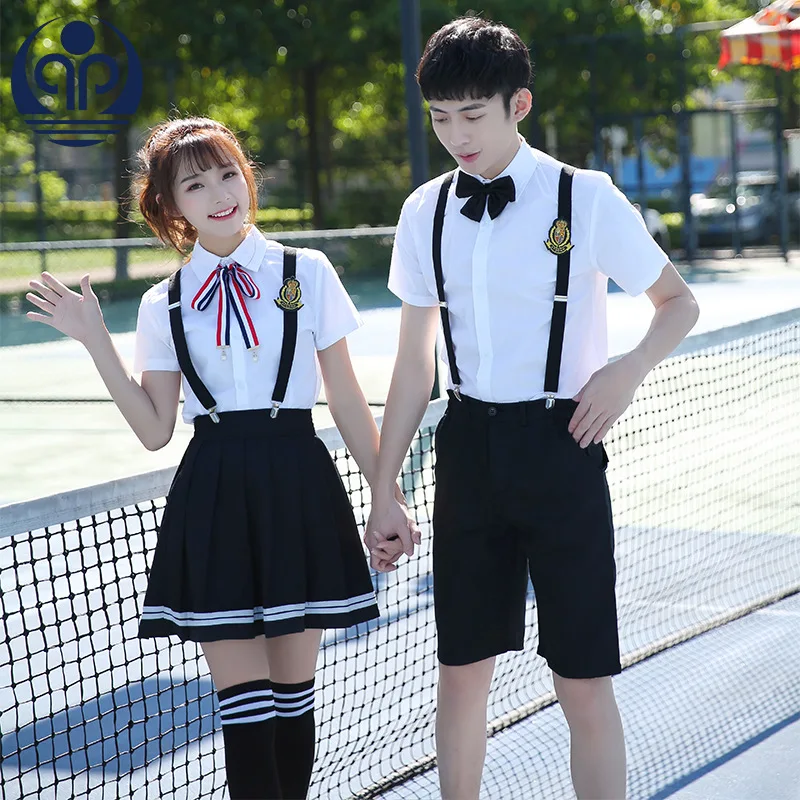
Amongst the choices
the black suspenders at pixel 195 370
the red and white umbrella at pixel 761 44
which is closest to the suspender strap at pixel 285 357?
the black suspenders at pixel 195 370

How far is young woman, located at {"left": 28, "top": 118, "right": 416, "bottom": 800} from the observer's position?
279 centimetres

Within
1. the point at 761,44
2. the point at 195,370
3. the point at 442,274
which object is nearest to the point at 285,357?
the point at 195,370

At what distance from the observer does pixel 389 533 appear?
2.89 metres

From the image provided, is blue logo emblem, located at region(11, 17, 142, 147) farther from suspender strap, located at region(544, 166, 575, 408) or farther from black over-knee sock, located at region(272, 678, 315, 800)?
suspender strap, located at region(544, 166, 575, 408)

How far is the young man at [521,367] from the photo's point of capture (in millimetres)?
2682

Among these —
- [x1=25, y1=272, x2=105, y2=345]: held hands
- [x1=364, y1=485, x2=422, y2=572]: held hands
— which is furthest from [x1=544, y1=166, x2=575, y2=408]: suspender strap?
[x1=25, y1=272, x2=105, y2=345]: held hands

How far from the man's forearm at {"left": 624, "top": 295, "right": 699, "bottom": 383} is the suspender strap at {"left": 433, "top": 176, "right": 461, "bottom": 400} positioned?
0.37 meters

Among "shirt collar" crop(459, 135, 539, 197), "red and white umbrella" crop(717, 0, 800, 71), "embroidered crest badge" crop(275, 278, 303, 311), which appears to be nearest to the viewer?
"shirt collar" crop(459, 135, 539, 197)

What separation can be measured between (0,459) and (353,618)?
6774 mm

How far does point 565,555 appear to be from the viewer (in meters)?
2.74

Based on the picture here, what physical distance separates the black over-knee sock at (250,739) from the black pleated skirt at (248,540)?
129 mm

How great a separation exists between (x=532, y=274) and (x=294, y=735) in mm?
1152

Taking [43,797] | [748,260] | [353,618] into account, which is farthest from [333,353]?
[748,260]

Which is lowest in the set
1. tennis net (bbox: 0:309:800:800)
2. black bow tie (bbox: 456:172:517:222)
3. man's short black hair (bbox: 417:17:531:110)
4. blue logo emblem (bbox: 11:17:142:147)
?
tennis net (bbox: 0:309:800:800)
